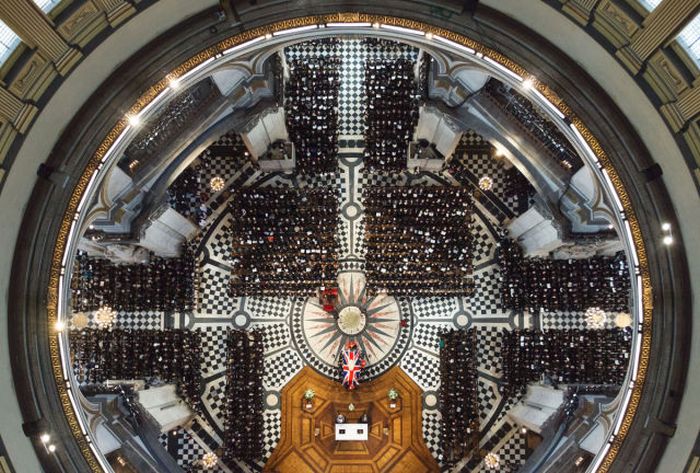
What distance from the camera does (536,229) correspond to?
43.6 ft

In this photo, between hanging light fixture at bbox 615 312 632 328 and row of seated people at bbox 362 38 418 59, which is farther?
row of seated people at bbox 362 38 418 59

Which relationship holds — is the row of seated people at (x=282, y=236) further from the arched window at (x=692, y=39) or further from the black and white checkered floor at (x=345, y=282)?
the arched window at (x=692, y=39)

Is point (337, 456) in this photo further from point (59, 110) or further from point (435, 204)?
point (59, 110)

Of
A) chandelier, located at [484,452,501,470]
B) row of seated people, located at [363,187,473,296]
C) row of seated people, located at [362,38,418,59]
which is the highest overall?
row of seated people, located at [362,38,418,59]

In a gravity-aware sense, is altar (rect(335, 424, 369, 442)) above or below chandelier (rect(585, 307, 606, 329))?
below

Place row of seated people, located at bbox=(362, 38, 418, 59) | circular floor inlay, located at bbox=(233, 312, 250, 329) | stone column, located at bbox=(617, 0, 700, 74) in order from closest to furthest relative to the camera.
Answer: stone column, located at bbox=(617, 0, 700, 74) → row of seated people, located at bbox=(362, 38, 418, 59) → circular floor inlay, located at bbox=(233, 312, 250, 329)

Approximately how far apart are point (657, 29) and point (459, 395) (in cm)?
1110

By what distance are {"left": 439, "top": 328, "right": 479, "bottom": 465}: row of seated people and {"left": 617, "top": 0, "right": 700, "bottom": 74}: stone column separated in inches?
362

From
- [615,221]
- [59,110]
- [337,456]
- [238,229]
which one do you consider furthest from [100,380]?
[615,221]

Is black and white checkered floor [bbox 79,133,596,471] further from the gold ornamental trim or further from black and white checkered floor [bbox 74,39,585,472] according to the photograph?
the gold ornamental trim

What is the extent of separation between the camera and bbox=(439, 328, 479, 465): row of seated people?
1427 cm

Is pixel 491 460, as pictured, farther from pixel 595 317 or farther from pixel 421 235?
pixel 421 235

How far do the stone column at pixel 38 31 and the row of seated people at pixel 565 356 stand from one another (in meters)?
13.8

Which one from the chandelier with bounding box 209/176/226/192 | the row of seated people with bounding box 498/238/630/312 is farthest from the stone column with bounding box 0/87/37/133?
the row of seated people with bounding box 498/238/630/312
